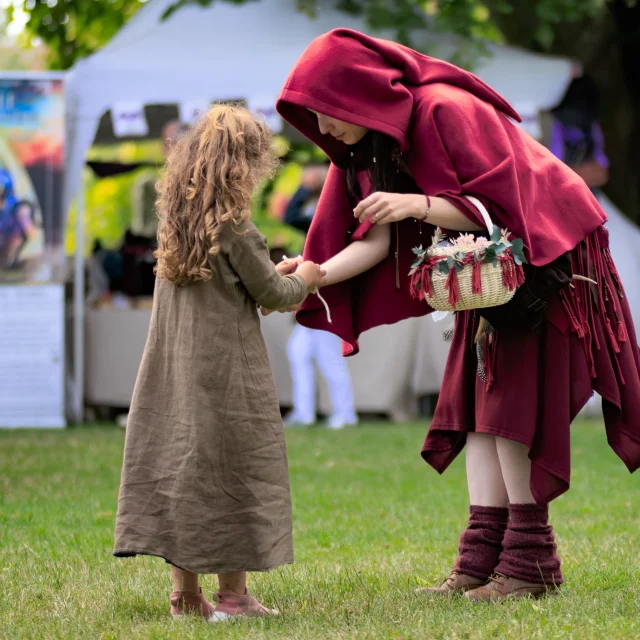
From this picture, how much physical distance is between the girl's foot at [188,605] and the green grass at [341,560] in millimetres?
65

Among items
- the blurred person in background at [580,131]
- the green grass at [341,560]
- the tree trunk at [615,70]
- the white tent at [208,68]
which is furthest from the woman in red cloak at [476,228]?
the tree trunk at [615,70]

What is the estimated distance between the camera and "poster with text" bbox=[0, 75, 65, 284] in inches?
369

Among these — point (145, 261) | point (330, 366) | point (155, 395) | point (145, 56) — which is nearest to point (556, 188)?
point (155, 395)

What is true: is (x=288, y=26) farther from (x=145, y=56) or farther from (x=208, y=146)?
(x=208, y=146)

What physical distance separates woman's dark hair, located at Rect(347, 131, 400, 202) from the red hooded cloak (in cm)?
5

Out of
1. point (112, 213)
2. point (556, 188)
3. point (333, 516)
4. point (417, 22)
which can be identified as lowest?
point (112, 213)

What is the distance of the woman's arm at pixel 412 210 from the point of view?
10.5ft

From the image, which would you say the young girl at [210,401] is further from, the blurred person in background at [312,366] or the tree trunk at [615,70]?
the tree trunk at [615,70]

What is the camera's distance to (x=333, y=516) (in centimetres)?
526

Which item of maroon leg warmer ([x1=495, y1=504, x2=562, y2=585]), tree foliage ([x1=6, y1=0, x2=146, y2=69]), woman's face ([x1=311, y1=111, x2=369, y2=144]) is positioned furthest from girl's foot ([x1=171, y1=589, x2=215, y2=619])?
tree foliage ([x1=6, y1=0, x2=146, y2=69])

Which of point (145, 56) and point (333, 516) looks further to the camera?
point (145, 56)

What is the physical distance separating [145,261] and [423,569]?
6.93 metres

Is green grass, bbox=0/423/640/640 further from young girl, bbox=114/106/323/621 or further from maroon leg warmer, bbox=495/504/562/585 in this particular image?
young girl, bbox=114/106/323/621

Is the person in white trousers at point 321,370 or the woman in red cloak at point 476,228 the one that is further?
the person in white trousers at point 321,370
